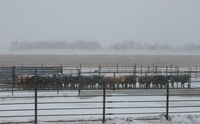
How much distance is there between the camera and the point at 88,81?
2298 cm

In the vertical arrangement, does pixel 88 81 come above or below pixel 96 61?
below

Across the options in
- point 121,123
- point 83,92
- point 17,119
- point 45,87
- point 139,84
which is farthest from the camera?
point 139,84

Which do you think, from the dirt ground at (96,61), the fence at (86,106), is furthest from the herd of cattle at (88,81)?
the dirt ground at (96,61)

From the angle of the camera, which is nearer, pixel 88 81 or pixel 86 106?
pixel 86 106

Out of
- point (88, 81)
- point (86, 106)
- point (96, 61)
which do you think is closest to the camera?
point (86, 106)

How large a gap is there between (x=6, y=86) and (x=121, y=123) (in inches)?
541

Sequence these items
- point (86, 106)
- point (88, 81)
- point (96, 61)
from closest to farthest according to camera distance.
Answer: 1. point (86, 106)
2. point (88, 81)
3. point (96, 61)

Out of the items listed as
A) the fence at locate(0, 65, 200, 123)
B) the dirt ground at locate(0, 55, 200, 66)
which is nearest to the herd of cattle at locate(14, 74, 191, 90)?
the fence at locate(0, 65, 200, 123)

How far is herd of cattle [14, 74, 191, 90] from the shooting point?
22328mm

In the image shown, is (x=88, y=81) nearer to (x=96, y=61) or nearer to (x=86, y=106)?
(x=86, y=106)

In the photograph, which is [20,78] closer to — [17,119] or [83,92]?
[83,92]

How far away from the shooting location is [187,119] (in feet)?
37.5

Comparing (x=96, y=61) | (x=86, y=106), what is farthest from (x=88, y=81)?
(x=96, y=61)

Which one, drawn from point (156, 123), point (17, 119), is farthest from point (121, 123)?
point (17, 119)
